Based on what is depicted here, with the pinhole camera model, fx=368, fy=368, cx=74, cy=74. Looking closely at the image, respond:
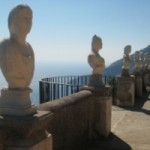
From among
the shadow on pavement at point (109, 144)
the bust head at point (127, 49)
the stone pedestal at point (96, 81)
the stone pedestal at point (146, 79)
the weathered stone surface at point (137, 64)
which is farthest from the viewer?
the stone pedestal at point (146, 79)

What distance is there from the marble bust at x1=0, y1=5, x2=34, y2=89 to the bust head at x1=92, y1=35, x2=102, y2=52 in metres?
5.16

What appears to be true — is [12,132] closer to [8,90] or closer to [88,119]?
[8,90]

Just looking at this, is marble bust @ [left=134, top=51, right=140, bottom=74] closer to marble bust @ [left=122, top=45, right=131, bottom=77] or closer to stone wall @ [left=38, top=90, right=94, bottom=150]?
marble bust @ [left=122, top=45, right=131, bottom=77]

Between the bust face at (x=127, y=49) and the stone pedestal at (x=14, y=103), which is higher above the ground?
the bust face at (x=127, y=49)

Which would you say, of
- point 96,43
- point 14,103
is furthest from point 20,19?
point 96,43

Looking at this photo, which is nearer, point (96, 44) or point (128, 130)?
point (96, 44)

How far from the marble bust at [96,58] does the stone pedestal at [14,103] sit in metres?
5.13

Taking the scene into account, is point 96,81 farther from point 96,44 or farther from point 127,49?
point 127,49

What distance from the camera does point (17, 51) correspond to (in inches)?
171

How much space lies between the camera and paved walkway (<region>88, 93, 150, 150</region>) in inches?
339

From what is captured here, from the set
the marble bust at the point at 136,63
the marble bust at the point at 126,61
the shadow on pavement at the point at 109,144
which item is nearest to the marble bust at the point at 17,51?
the shadow on pavement at the point at 109,144

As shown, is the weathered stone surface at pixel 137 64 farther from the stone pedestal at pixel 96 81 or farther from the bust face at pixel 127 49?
the stone pedestal at pixel 96 81

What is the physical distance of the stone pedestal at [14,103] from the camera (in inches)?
172

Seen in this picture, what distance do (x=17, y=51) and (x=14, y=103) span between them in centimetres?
62
